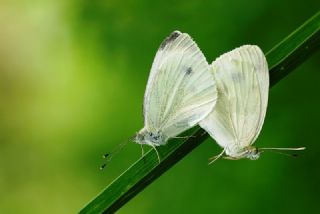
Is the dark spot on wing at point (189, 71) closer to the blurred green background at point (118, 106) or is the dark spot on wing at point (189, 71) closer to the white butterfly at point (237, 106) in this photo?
the white butterfly at point (237, 106)

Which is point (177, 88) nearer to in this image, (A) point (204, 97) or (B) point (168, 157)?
(A) point (204, 97)

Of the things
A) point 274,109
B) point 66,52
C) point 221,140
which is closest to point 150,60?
point 66,52

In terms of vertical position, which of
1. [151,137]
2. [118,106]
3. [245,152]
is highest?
[118,106]

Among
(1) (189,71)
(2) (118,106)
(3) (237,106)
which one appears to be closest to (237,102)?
(3) (237,106)

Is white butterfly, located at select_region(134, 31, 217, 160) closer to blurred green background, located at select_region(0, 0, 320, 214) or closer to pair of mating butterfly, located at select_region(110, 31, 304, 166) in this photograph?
pair of mating butterfly, located at select_region(110, 31, 304, 166)

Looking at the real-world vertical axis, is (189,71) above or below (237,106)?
above

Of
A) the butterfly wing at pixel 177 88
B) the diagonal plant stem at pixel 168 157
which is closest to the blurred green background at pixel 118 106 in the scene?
the butterfly wing at pixel 177 88

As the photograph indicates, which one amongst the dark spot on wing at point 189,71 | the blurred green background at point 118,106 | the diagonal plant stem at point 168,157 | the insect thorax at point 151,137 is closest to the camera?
the diagonal plant stem at point 168,157

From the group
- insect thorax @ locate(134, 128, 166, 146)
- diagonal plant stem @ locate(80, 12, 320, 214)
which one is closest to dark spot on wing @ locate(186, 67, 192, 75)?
insect thorax @ locate(134, 128, 166, 146)
